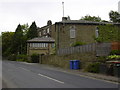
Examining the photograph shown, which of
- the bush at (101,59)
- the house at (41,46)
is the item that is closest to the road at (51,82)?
the bush at (101,59)

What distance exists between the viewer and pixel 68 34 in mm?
55656

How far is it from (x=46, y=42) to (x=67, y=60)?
3449 cm

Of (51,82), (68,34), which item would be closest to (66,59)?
(51,82)

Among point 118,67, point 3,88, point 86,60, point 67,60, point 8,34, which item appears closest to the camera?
point 3,88

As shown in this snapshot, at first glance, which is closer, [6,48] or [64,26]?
[64,26]

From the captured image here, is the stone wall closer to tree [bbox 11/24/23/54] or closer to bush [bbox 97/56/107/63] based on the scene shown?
bush [bbox 97/56/107/63]

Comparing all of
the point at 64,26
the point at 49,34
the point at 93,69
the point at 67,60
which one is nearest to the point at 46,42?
the point at 49,34

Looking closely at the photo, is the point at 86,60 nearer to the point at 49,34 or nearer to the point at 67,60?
the point at 67,60

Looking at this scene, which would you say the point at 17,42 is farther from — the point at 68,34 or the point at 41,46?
the point at 68,34

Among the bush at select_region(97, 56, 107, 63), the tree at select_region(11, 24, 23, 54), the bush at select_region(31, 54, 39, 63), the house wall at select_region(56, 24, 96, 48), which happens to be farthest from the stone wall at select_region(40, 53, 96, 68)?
the tree at select_region(11, 24, 23, 54)

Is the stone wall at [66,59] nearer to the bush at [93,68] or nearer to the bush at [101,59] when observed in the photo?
the bush at [101,59]

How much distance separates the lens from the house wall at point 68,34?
55438 millimetres

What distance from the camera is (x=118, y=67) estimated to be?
62.8ft

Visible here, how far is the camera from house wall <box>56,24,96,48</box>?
55.4 meters
